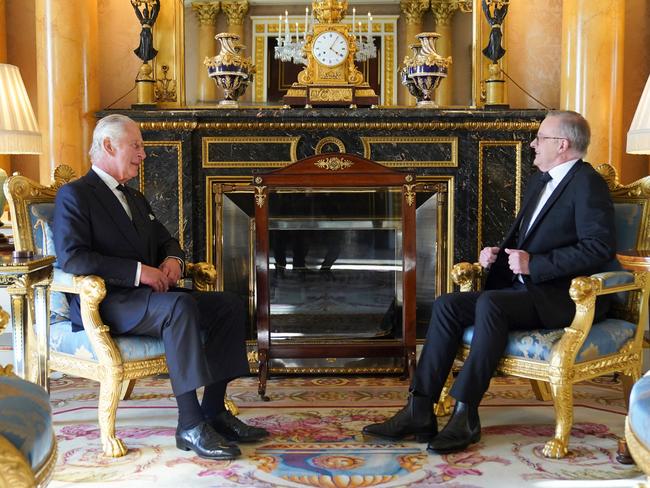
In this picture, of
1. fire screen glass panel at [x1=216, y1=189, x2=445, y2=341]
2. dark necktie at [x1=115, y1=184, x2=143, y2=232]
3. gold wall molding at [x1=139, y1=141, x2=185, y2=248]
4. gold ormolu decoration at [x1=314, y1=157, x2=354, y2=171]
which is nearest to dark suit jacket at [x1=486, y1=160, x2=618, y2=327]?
fire screen glass panel at [x1=216, y1=189, x2=445, y2=341]

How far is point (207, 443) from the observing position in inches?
129

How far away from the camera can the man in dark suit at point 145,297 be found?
3307 mm

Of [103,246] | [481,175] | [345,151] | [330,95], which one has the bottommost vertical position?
[103,246]

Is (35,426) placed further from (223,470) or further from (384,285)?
(384,285)

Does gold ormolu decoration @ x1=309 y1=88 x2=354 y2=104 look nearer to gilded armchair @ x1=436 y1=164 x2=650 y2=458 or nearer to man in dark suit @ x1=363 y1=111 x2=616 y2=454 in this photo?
man in dark suit @ x1=363 y1=111 x2=616 y2=454

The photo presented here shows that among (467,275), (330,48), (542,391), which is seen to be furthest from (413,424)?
(330,48)

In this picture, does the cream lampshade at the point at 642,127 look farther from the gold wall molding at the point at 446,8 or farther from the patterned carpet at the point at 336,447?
the gold wall molding at the point at 446,8

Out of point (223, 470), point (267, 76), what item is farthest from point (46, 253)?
point (267, 76)

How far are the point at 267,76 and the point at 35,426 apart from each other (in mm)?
3421

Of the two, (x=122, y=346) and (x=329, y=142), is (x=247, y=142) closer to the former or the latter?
(x=329, y=142)

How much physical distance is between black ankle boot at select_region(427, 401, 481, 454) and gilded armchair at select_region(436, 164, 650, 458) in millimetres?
227

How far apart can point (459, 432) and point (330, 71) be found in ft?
7.92

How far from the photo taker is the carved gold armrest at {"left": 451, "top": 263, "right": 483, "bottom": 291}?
4.00 m

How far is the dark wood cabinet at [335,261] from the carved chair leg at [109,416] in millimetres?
1045
